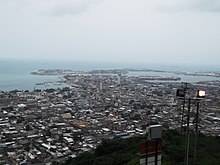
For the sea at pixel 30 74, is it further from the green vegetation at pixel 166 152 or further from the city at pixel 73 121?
the green vegetation at pixel 166 152

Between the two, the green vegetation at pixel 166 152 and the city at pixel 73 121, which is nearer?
the green vegetation at pixel 166 152

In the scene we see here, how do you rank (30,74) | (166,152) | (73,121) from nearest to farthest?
(166,152), (73,121), (30,74)

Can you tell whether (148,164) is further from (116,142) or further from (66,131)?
(66,131)

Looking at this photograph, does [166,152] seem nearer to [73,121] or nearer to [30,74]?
[73,121]

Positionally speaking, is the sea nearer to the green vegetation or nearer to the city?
the city

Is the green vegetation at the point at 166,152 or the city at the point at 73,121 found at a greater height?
the green vegetation at the point at 166,152

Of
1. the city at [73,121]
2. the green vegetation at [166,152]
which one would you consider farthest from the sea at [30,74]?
the green vegetation at [166,152]

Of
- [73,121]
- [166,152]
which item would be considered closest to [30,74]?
[73,121]

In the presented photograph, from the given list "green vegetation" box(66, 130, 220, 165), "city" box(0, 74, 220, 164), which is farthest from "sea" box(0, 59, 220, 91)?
"green vegetation" box(66, 130, 220, 165)
